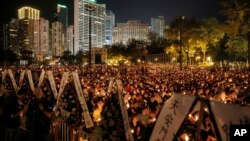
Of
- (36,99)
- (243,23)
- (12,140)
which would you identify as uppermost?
(243,23)

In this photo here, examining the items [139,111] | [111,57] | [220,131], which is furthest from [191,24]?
[220,131]

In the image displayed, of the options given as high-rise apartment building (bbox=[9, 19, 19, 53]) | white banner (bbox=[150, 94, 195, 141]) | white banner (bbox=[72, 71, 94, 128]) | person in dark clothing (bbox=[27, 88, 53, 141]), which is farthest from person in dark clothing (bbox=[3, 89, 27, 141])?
high-rise apartment building (bbox=[9, 19, 19, 53])

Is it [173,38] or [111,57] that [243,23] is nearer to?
[173,38]

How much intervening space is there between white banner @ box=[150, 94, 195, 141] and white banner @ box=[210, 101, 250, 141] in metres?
0.38

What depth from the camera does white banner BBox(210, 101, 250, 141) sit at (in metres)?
4.17

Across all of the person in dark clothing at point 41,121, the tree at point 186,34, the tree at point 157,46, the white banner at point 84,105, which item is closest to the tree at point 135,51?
the tree at point 157,46

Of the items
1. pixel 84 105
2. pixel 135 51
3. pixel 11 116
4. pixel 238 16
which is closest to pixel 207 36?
pixel 135 51

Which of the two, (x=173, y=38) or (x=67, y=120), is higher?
(x=173, y=38)

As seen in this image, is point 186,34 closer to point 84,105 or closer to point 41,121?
point 84,105

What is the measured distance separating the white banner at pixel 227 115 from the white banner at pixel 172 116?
38cm

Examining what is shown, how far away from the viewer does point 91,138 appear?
7.84 m

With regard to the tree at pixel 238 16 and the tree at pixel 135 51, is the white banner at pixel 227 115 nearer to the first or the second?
the tree at pixel 238 16

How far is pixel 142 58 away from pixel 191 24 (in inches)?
1306

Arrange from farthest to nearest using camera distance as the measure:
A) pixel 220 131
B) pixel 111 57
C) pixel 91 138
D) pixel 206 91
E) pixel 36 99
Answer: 1. pixel 111 57
2. pixel 206 91
3. pixel 36 99
4. pixel 91 138
5. pixel 220 131
